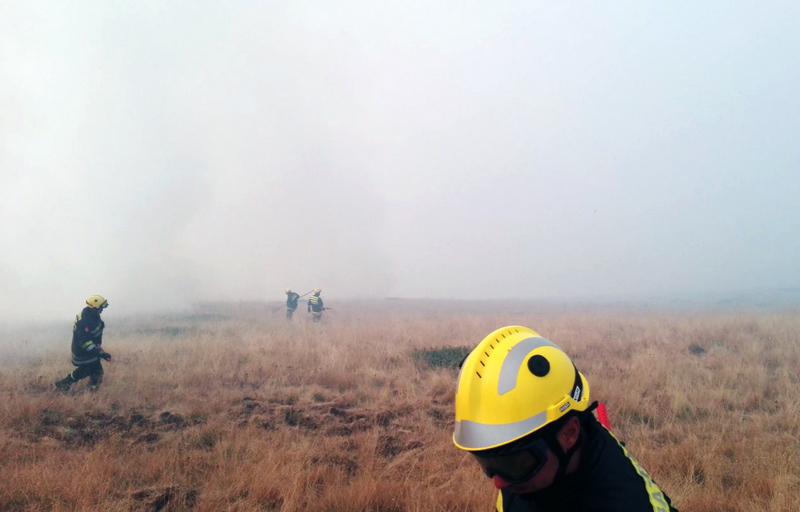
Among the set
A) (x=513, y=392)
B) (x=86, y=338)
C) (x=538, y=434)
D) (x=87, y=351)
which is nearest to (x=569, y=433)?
(x=538, y=434)

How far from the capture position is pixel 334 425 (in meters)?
6.55

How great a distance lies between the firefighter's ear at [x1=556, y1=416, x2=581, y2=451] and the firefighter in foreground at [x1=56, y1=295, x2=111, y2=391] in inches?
352

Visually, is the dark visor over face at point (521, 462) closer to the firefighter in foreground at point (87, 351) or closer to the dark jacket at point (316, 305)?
the firefighter in foreground at point (87, 351)

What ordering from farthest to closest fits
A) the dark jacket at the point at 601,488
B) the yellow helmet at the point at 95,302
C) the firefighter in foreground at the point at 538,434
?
1. the yellow helmet at the point at 95,302
2. the firefighter in foreground at the point at 538,434
3. the dark jacket at the point at 601,488

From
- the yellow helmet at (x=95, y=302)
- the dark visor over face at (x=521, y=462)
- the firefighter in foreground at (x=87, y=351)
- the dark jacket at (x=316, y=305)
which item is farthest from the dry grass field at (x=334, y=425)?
the dark jacket at (x=316, y=305)

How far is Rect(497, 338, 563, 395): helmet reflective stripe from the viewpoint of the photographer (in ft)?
5.63

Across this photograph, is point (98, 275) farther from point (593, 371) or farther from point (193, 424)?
point (593, 371)

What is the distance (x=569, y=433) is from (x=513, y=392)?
0.28 m

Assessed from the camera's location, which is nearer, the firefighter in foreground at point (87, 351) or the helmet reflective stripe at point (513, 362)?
the helmet reflective stripe at point (513, 362)

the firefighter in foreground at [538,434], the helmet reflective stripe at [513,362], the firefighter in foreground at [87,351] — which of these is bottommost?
the firefighter in foreground at [87,351]

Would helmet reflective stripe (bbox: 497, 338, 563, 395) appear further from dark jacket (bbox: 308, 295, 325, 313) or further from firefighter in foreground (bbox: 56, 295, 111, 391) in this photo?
dark jacket (bbox: 308, 295, 325, 313)

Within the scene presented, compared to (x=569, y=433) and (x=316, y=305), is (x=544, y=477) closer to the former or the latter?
(x=569, y=433)

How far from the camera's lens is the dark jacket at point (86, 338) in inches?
332

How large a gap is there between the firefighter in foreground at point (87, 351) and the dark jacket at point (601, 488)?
8.95 m
